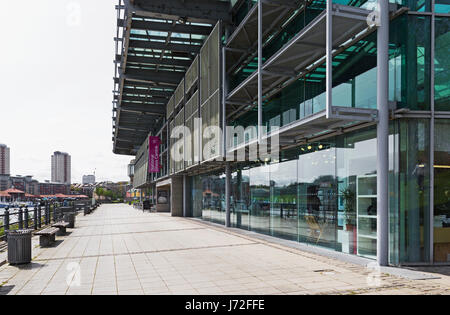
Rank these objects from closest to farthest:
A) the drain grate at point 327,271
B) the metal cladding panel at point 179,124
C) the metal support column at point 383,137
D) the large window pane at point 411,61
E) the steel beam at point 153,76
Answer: the drain grate at point 327,271, the metal support column at point 383,137, the large window pane at point 411,61, the steel beam at point 153,76, the metal cladding panel at point 179,124

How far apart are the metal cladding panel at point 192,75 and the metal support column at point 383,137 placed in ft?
45.1

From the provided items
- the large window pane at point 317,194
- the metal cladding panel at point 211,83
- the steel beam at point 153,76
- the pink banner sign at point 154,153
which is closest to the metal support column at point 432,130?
the large window pane at point 317,194

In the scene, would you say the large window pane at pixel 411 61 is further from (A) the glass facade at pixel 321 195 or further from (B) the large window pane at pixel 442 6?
(A) the glass facade at pixel 321 195

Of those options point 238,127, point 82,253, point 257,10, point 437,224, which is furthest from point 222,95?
point 437,224

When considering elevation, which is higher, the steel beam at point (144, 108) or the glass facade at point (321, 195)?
the steel beam at point (144, 108)

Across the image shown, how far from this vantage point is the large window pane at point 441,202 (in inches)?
356

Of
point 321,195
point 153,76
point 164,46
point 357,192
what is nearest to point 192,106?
point 164,46

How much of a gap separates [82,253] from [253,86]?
8.76 m

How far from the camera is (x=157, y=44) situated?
70.3 ft

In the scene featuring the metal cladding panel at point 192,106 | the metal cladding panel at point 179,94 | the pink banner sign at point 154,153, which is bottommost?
the pink banner sign at point 154,153

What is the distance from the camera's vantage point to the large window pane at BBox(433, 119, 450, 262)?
9.05 metres

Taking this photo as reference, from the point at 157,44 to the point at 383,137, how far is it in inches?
614

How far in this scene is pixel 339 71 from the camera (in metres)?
10.7
